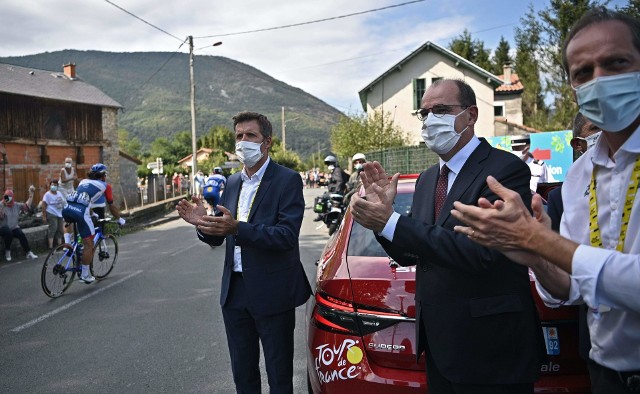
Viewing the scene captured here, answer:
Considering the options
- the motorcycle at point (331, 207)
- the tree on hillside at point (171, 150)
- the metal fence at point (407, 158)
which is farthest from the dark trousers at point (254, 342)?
the tree on hillside at point (171, 150)

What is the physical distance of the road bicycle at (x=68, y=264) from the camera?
24.5 ft

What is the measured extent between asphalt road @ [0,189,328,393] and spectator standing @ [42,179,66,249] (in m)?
3.40

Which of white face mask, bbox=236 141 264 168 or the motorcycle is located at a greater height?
white face mask, bbox=236 141 264 168

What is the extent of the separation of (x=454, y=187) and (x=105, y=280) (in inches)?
312

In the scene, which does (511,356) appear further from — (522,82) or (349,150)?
(522,82)

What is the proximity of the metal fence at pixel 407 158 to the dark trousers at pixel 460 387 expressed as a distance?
58.0 ft

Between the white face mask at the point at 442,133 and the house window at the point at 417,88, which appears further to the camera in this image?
the house window at the point at 417,88

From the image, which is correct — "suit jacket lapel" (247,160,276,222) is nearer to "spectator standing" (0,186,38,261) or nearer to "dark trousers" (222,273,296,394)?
"dark trousers" (222,273,296,394)

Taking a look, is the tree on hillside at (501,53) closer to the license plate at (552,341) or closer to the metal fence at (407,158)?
the metal fence at (407,158)

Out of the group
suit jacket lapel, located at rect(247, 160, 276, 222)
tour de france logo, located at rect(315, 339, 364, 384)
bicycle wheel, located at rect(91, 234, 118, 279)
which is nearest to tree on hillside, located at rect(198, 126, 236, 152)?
bicycle wheel, located at rect(91, 234, 118, 279)

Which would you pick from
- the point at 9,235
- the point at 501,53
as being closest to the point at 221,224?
the point at 9,235

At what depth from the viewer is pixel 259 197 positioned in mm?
3205

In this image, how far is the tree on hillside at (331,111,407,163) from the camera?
1080 inches

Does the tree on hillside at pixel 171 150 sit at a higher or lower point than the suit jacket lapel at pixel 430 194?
higher
